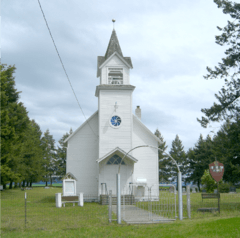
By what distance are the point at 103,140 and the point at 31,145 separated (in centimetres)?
3365

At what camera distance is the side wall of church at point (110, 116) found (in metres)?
24.7

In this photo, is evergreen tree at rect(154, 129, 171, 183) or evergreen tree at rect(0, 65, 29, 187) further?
evergreen tree at rect(154, 129, 171, 183)

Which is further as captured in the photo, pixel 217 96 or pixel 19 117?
pixel 19 117

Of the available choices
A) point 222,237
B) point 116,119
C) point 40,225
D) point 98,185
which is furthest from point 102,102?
point 222,237

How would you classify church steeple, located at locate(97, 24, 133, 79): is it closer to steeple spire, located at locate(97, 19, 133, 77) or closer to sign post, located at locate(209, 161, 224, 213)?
steeple spire, located at locate(97, 19, 133, 77)

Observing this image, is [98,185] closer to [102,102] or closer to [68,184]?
[68,184]

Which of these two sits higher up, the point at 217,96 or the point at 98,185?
the point at 217,96

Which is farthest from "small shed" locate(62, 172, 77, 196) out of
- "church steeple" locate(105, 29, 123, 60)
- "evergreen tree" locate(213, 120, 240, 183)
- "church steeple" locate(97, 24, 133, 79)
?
"church steeple" locate(105, 29, 123, 60)

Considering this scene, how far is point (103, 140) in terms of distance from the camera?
24.7 metres

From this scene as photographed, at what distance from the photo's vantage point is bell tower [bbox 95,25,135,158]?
81.2 feet

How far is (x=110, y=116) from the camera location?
25094mm

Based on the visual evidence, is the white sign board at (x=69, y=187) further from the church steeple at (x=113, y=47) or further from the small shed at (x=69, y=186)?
the church steeple at (x=113, y=47)

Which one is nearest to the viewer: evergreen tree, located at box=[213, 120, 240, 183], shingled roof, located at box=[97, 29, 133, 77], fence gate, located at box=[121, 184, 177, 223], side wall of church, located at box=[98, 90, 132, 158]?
fence gate, located at box=[121, 184, 177, 223]

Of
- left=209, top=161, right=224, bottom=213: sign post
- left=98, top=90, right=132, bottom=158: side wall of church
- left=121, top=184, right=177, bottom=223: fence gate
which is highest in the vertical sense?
left=98, top=90, right=132, bottom=158: side wall of church
